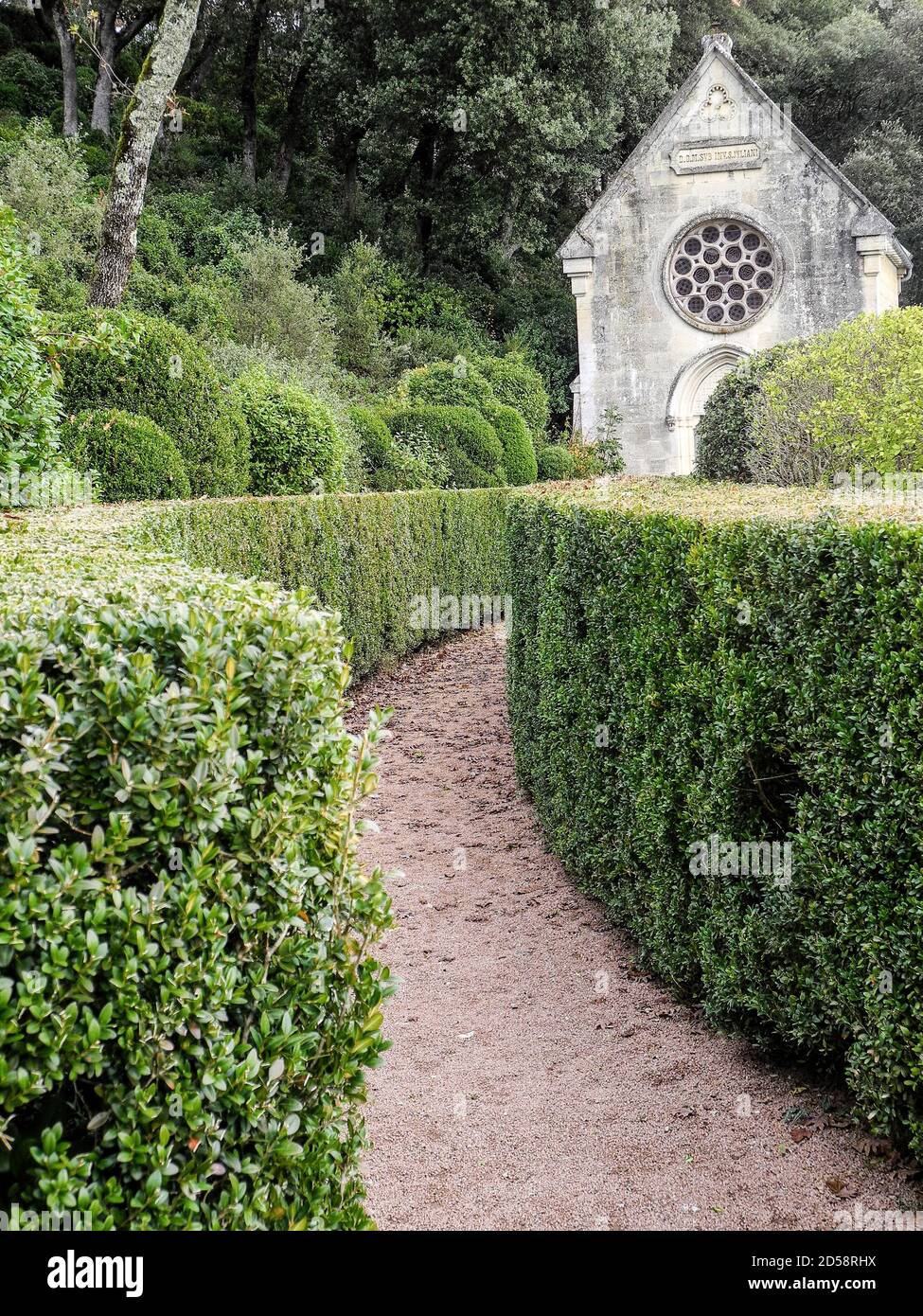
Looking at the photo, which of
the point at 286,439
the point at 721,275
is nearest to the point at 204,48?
the point at 721,275

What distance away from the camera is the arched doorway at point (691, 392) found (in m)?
26.2

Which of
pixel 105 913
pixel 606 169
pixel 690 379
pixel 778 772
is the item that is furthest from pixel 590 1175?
pixel 606 169

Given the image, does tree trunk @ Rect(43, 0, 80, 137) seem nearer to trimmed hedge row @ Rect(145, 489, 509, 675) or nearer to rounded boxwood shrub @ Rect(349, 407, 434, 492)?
rounded boxwood shrub @ Rect(349, 407, 434, 492)

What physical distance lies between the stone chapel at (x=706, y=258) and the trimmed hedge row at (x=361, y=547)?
32.7ft

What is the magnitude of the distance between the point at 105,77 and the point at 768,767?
110 ft

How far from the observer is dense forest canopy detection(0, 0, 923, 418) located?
2769 centimetres

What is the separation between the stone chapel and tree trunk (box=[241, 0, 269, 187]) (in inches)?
455

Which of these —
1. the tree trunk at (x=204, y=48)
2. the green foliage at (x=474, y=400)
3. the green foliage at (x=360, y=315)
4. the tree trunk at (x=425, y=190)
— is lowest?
the green foliage at (x=474, y=400)

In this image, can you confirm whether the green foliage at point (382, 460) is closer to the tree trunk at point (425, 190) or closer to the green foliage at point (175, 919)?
the green foliage at point (175, 919)

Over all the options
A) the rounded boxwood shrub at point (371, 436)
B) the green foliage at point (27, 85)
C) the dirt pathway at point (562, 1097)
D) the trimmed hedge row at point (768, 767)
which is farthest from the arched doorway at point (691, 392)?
the trimmed hedge row at point (768, 767)

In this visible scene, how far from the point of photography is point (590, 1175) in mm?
4066

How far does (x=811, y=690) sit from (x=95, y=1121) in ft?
8.83

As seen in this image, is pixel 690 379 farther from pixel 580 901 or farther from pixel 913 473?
pixel 580 901

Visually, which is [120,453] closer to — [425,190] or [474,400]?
[474,400]
